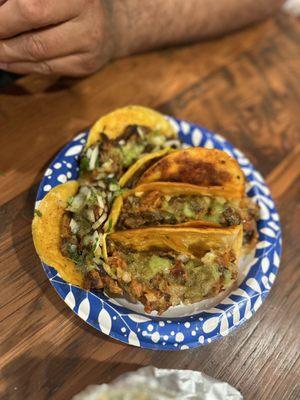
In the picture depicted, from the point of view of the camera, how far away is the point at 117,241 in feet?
5.74

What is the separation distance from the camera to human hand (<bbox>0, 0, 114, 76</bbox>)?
1.70 meters

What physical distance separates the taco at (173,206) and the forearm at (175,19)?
1136mm

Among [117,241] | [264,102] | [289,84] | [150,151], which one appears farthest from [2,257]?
[289,84]

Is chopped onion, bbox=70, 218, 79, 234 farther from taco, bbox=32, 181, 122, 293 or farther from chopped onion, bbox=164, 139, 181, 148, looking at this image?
chopped onion, bbox=164, 139, 181, 148

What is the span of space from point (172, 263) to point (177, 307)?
0.20 m

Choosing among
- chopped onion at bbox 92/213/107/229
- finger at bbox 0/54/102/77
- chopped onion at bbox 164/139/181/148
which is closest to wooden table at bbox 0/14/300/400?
finger at bbox 0/54/102/77

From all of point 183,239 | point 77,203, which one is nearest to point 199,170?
point 183,239

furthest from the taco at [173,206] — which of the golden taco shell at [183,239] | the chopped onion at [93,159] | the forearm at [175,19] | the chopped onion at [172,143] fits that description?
the forearm at [175,19]

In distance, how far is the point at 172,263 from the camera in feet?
5.54

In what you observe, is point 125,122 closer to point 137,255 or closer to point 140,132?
point 140,132

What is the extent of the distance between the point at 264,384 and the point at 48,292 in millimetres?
1011

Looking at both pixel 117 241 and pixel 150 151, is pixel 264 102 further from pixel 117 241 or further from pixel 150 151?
pixel 117 241

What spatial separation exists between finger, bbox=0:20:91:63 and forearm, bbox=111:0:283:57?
47cm

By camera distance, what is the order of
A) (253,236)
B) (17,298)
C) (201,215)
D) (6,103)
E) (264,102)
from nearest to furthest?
(17,298), (201,215), (253,236), (6,103), (264,102)
